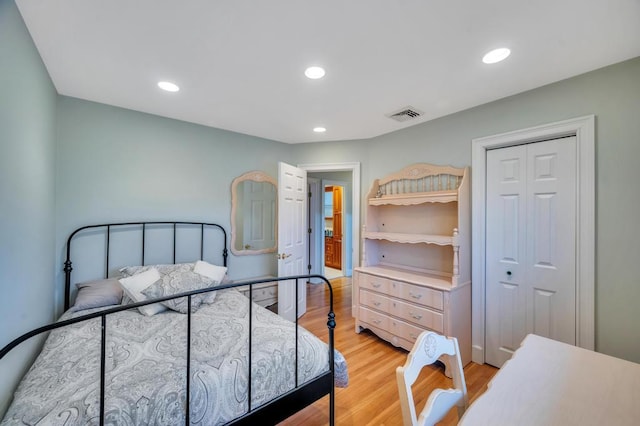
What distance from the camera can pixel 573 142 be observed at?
2.05 m

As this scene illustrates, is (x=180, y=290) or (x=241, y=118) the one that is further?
(x=241, y=118)

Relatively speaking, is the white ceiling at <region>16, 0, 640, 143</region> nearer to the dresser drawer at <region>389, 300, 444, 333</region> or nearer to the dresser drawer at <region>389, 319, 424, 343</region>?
the dresser drawer at <region>389, 300, 444, 333</region>

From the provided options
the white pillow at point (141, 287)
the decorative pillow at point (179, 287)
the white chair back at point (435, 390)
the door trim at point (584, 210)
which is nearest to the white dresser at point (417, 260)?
the door trim at point (584, 210)

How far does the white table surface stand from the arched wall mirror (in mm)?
2936

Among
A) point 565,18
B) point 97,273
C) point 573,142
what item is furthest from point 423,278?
point 97,273

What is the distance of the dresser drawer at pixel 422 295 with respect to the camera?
2371mm

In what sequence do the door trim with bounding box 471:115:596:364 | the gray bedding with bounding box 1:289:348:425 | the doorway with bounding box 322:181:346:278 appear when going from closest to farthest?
the gray bedding with bounding box 1:289:348:425, the door trim with bounding box 471:115:596:364, the doorway with bounding box 322:181:346:278

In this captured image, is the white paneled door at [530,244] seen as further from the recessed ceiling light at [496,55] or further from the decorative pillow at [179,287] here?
the decorative pillow at [179,287]

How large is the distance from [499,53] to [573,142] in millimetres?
989

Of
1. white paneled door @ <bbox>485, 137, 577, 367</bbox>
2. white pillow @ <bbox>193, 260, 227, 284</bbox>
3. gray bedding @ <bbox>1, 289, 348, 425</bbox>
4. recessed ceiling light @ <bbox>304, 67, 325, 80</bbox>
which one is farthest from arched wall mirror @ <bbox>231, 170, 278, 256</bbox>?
white paneled door @ <bbox>485, 137, 577, 367</bbox>

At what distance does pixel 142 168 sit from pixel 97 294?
1274mm

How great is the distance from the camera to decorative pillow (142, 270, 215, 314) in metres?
2.08

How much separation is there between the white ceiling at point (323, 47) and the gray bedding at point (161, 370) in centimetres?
180

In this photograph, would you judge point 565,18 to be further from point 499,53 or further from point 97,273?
point 97,273
